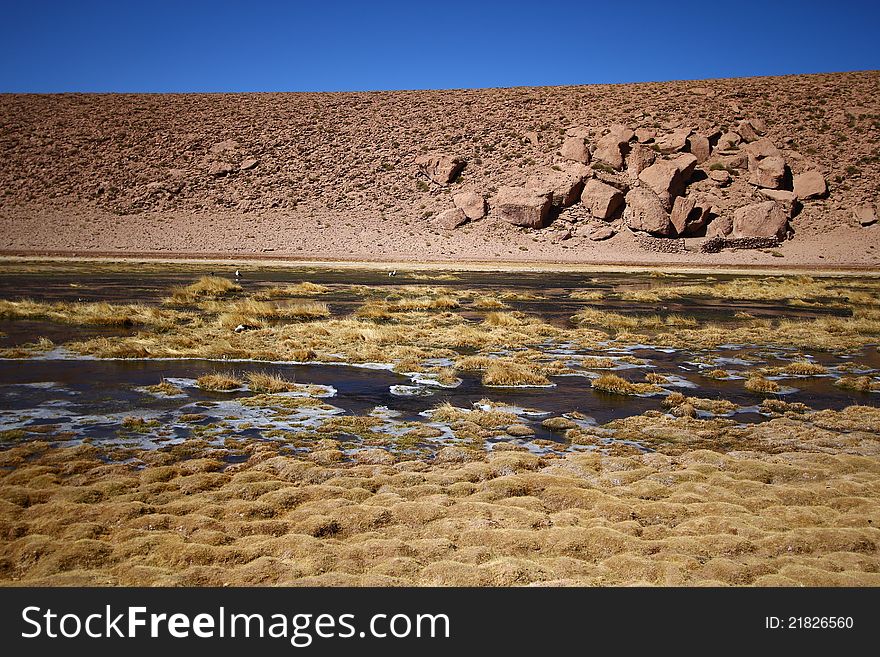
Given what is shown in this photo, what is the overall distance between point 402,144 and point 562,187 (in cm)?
2190

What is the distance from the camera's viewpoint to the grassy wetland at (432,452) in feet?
21.4

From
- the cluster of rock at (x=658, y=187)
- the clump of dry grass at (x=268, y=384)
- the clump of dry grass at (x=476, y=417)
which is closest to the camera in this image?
the clump of dry grass at (x=476, y=417)

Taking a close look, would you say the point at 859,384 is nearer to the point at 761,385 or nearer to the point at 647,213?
the point at 761,385

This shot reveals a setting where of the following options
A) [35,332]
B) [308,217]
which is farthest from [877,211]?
[35,332]

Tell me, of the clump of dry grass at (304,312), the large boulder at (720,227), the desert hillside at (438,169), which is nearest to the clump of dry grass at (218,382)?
the clump of dry grass at (304,312)

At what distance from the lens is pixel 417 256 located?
59344 millimetres

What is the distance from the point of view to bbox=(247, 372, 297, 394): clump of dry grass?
13516 mm

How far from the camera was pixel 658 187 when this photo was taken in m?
60.1

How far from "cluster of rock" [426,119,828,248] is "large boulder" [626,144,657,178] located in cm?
9

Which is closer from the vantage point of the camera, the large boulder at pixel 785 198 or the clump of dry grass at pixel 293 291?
the clump of dry grass at pixel 293 291

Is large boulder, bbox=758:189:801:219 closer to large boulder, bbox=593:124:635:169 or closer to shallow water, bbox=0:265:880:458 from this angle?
large boulder, bbox=593:124:635:169

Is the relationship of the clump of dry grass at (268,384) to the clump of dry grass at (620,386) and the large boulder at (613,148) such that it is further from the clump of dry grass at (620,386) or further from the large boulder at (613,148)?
the large boulder at (613,148)

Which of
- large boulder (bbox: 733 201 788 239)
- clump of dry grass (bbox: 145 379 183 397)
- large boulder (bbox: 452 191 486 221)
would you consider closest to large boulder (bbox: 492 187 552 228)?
large boulder (bbox: 452 191 486 221)

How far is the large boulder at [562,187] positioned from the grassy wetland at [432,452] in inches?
1600
